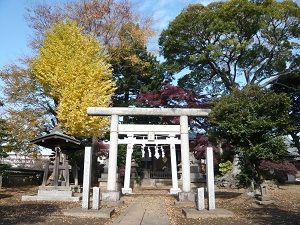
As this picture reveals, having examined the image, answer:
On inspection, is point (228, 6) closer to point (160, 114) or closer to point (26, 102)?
point (160, 114)

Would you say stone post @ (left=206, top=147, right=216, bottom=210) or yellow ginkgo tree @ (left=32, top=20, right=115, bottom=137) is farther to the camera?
yellow ginkgo tree @ (left=32, top=20, right=115, bottom=137)

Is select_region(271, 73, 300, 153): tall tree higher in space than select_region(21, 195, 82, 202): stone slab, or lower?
higher

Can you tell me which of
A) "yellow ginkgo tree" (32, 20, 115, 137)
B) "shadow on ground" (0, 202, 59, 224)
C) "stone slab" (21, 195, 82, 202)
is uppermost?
"yellow ginkgo tree" (32, 20, 115, 137)

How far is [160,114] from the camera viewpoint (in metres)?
12.7

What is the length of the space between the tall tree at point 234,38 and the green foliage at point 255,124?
706 centimetres

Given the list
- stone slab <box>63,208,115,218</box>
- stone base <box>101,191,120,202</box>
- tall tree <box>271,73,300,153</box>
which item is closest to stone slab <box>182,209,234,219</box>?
stone slab <box>63,208,115,218</box>

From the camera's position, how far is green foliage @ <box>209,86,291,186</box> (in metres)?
10.3

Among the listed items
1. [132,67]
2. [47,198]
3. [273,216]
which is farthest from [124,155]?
[273,216]

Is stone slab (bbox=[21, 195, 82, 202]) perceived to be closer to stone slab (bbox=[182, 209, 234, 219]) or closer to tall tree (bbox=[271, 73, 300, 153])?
stone slab (bbox=[182, 209, 234, 219])

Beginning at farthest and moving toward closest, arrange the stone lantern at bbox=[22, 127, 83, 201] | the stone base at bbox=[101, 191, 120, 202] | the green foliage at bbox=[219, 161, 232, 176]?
the green foliage at bbox=[219, 161, 232, 176], the stone lantern at bbox=[22, 127, 83, 201], the stone base at bbox=[101, 191, 120, 202]

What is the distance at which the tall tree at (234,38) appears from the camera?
18016 millimetres

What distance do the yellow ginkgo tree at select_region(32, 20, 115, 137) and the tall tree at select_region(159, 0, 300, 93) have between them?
6786 mm

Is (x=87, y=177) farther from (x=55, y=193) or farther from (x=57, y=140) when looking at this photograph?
(x=57, y=140)

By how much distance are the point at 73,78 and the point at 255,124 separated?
11305 mm
